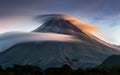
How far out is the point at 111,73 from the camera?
56.8 m

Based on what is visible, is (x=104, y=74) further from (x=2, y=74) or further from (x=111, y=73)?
(x=2, y=74)

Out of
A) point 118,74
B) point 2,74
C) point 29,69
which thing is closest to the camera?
point 118,74

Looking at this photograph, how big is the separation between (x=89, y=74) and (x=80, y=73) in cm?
→ 403

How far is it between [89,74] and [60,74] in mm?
4848

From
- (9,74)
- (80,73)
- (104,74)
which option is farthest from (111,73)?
(9,74)

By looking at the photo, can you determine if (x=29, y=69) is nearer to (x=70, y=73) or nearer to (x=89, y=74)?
(x=70, y=73)

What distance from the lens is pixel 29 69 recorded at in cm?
7075

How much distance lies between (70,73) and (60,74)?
2.11 metres

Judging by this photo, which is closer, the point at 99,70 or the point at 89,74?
the point at 89,74

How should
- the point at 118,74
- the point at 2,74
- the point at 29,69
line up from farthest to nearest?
the point at 29,69
the point at 2,74
the point at 118,74

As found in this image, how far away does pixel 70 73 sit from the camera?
60.1 m

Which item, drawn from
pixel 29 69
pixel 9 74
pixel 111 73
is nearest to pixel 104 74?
pixel 111 73

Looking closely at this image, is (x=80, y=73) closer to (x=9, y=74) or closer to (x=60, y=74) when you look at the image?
(x=60, y=74)

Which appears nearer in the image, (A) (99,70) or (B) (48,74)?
(B) (48,74)
